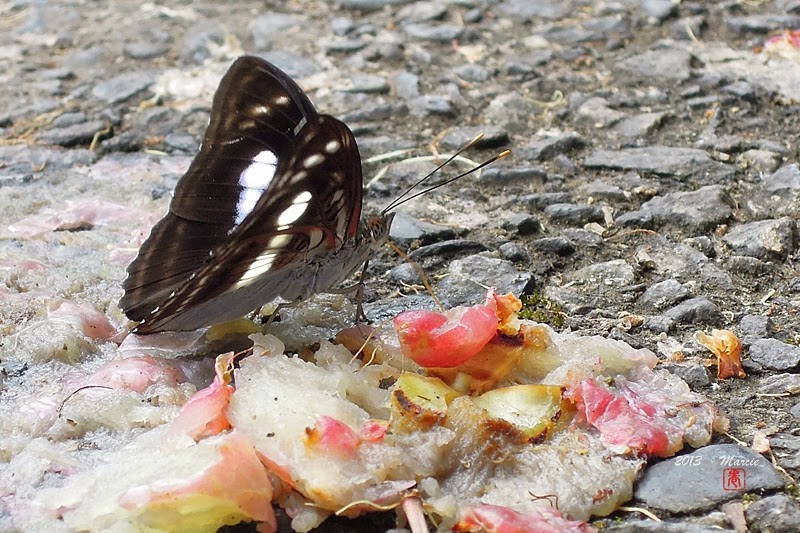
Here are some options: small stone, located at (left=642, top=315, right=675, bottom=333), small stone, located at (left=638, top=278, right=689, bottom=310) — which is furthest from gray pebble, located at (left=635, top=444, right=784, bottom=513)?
small stone, located at (left=638, top=278, right=689, bottom=310)

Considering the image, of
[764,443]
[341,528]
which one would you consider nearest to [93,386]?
[341,528]

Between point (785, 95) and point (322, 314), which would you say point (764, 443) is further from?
point (785, 95)

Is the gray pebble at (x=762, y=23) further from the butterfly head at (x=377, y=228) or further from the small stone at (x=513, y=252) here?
the butterfly head at (x=377, y=228)

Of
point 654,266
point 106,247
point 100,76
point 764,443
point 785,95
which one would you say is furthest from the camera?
point 100,76

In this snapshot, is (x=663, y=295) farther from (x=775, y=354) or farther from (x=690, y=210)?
(x=690, y=210)

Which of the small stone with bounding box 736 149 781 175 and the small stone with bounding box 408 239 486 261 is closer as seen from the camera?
the small stone with bounding box 408 239 486 261

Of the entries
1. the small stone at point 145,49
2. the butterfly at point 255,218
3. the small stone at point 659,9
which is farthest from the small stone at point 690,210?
the small stone at point 145,49

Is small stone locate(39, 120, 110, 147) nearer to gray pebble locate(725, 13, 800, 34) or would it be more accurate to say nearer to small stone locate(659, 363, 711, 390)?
small stone locate(659, 363, 711, 390)

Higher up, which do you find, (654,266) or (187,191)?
(187,191)
